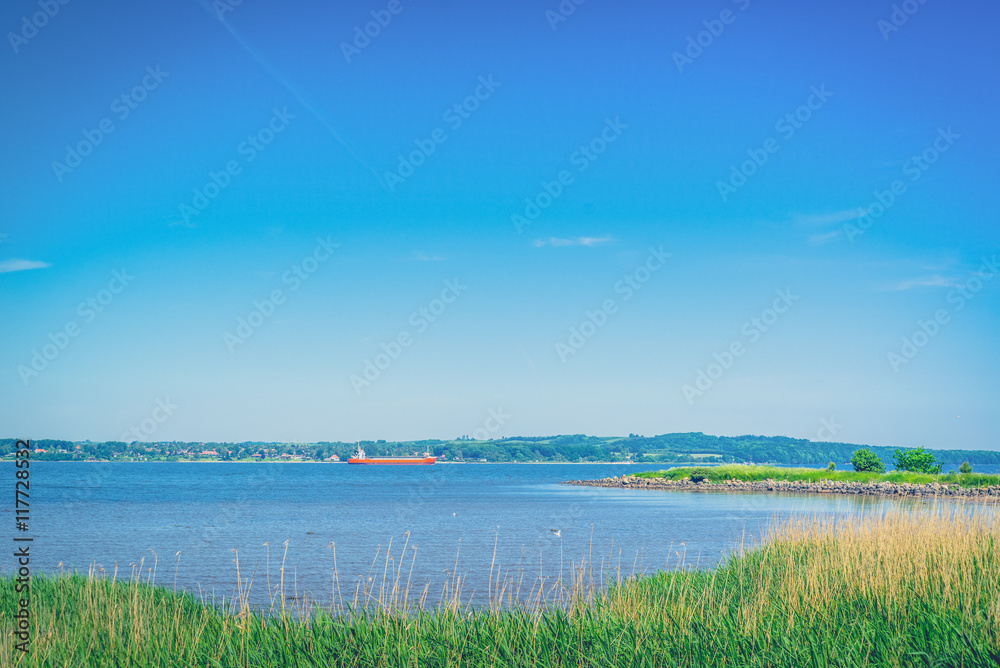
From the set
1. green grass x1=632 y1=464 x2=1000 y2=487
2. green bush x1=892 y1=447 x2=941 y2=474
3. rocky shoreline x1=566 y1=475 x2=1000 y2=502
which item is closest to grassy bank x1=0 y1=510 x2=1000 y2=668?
rocky shoreline x1=566 y1=475 x2=1000 y2=502

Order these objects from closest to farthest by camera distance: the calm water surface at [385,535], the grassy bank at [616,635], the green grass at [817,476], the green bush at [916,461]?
the grassy bank at [616,635]
the calm water surface at [385,535]
the green grass at [817,476]
the green bush at [916,461]

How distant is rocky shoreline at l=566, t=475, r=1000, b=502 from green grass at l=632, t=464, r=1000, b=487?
1674mm

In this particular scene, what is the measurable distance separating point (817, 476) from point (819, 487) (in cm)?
779

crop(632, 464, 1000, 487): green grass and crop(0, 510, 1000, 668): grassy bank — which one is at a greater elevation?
crop(0, 510, 1000, 668): grassy bank

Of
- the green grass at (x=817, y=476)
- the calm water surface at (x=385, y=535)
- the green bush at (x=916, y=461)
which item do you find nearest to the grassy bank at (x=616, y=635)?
the calm water surface at (x=385, y=535)

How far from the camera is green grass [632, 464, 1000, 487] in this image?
227 ft

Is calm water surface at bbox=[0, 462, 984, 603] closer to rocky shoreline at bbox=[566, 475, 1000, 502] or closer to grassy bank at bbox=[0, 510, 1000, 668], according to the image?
grassy bank at bbox=[0, 510, 1000, 668]

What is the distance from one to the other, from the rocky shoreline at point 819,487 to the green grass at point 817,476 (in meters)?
1.67

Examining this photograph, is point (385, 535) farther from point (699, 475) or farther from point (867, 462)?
point (699, 475)

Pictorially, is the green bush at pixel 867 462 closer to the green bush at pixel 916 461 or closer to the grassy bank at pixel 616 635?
the green bush at pixel 916 461

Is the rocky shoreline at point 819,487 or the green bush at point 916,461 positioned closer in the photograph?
the rocky shoreline at point 819,487

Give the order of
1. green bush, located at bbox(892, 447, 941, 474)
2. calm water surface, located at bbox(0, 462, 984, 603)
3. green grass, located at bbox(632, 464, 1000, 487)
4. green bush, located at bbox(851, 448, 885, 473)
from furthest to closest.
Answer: green bush, located at bbox(851, 448, 885, 473) → green bush, located at bbox(892, 447, 941, 474) → green grass, located at bbox(632, 464, 1000, 487) → calm water surface, located at bbox(0, 462, 984, 603)

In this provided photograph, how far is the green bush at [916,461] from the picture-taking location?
78.9 m

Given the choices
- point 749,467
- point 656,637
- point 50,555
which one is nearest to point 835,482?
point 749,467
